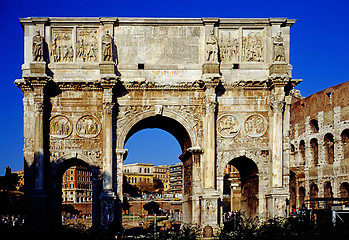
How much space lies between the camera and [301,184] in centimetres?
3994

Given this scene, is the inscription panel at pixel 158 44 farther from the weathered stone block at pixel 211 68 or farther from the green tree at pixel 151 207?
the green tree at pixel 151 207

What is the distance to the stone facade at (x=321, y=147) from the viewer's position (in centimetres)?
3428

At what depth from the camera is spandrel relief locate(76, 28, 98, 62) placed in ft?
72.1

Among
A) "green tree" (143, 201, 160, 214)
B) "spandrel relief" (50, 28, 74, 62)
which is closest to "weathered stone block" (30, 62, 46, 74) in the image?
"spandrel relief" (50, 28, 74, 62)

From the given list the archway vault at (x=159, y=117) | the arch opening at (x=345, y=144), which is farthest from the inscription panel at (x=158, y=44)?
the arch opening at (x=345, y=144)

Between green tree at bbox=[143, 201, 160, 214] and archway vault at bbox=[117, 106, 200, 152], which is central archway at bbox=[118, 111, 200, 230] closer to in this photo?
archway vault at bbox=[117, 106, 200, 152]

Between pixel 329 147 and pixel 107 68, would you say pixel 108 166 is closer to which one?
pixel 107 68

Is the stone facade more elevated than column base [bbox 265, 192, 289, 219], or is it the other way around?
the stone facade

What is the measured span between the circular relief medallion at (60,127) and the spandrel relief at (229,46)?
6689mm

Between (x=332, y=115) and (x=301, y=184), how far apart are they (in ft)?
21.7

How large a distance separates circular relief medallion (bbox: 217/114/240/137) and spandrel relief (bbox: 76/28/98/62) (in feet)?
18.4

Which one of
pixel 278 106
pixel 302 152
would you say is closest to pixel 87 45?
pixel 278 106

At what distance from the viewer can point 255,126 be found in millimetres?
22141

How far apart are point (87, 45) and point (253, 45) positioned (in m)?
6.73
